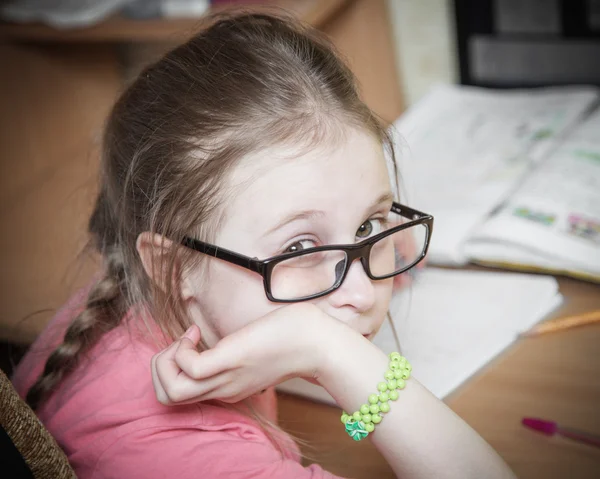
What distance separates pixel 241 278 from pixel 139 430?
19 centimetres

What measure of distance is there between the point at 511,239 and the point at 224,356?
649 millimetres

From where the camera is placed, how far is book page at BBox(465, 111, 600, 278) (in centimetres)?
113

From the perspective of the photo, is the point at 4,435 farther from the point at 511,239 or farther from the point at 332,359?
the point at 511,239

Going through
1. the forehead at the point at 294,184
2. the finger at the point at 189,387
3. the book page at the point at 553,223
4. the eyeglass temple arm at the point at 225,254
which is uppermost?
the forehead at the point at 294,184

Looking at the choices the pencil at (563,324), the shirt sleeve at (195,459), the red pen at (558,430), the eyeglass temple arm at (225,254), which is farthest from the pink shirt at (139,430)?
the pencil at (563,324)

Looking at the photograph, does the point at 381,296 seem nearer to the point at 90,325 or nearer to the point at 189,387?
the point at 189,387

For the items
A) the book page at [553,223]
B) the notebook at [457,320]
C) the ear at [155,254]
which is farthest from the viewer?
the book page at [553,223]

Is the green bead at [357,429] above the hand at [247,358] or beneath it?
beneath

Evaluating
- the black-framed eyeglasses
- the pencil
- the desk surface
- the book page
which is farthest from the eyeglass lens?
the book page

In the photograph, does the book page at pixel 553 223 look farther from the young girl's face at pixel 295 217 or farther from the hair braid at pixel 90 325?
the hair braid at pixel 90 325

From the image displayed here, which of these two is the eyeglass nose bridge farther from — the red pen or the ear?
the red pen

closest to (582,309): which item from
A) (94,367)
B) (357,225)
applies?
(357,225)

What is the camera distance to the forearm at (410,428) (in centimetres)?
69

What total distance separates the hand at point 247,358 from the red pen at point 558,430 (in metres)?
0.29
